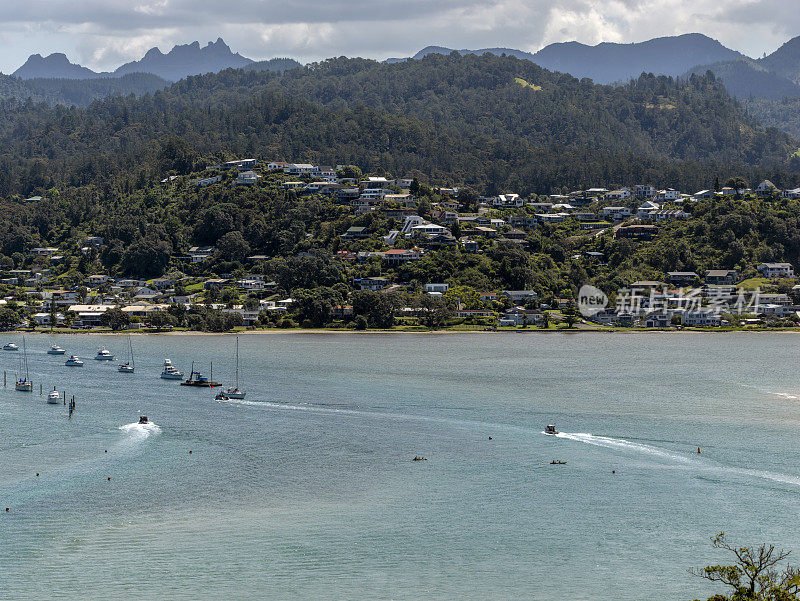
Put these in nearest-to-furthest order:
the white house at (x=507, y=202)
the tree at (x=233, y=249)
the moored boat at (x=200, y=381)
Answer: the moored boat at (x=200, y=381) → the tree at (x=233, y=249) → the white house at (x=507, y=202)

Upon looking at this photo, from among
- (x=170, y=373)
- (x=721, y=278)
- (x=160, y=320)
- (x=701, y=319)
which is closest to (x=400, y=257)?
(x=160, y=320)

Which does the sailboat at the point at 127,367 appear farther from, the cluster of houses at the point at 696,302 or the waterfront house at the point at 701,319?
the waterfront house at the point at 701,319

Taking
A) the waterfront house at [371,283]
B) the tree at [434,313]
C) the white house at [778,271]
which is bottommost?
the tree at [434,313]

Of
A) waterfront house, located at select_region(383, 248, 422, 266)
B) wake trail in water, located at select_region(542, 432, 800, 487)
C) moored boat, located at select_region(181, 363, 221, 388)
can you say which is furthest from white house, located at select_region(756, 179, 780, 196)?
wake trail in water, located at select_region(542, 432, 800, 487)

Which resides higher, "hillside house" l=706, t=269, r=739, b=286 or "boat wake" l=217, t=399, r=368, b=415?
"hillside house" l=706, t=269, r=739, b=286

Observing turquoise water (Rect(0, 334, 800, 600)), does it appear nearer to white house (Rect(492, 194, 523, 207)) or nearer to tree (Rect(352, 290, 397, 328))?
tree (Rect(352, 290, 397, 328))

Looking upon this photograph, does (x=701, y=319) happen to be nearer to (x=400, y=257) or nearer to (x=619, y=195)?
(x=400, y=257)

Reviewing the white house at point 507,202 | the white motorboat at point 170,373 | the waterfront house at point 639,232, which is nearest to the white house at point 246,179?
the white house at point 507,202
